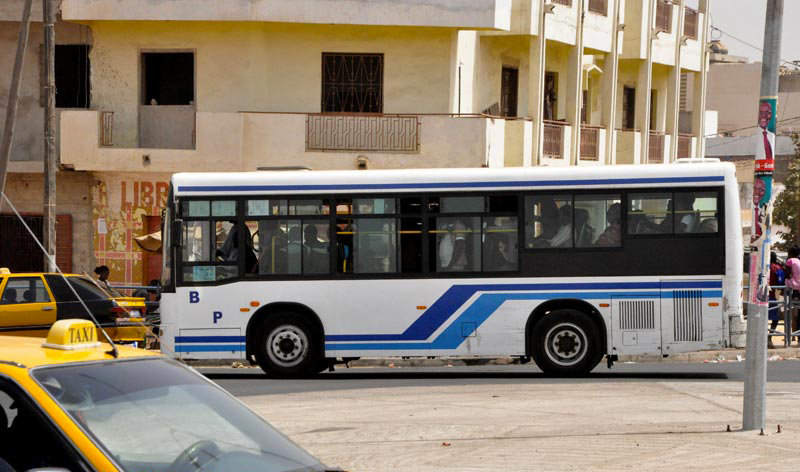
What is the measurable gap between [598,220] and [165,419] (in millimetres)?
13549

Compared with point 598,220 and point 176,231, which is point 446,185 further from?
point 176,231

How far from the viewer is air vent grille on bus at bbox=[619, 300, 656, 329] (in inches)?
725

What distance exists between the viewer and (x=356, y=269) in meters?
19.0

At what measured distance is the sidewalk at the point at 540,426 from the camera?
10.8 m

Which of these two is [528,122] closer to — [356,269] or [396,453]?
[356,269]

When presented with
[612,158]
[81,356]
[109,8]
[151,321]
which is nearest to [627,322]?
[151,321]

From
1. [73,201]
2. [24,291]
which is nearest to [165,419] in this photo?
[24,291]

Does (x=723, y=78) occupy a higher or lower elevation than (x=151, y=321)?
higher

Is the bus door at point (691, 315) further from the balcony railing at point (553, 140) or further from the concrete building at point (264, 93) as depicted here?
the balcony railing at point (553, 140)

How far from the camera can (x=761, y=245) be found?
12000 mm

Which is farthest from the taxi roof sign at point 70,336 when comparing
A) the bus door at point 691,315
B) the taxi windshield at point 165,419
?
the bus door at point 691,315

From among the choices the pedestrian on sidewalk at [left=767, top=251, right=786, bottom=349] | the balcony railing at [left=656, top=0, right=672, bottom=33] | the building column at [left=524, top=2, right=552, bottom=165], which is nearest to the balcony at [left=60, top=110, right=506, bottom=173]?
the building column at [left=524, top=2, right=552, bottom=165]

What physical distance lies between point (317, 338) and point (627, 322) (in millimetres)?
4323

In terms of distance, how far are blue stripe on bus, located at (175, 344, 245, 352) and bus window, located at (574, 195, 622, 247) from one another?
493 centimetres
